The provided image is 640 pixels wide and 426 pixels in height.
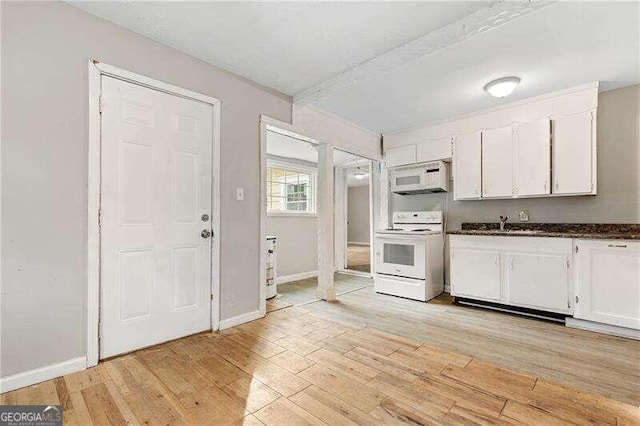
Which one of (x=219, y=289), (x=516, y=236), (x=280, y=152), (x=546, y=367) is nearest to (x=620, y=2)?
(x=516, y=236)

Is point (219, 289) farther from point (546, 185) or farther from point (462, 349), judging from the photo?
point (546, 185)

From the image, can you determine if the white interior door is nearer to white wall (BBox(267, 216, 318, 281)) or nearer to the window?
white wall (BBox(267, 216, 318, 281))

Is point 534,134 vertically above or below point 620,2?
below

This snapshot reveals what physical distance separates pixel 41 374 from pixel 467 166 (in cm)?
438

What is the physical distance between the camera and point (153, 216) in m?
2.34

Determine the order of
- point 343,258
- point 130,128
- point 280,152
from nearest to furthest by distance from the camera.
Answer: point 130,128 → point 280,152 → point 343,258

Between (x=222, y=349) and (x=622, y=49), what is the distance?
3.99m

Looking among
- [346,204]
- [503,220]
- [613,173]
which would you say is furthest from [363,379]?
[346,204]

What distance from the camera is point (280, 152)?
5117 millimetres

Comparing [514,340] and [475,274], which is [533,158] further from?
[514,340]

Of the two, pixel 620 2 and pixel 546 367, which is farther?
pixel 546 367

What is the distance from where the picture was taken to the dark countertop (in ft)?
8.60

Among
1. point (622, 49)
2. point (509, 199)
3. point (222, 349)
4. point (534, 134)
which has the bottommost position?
point (222, 349)

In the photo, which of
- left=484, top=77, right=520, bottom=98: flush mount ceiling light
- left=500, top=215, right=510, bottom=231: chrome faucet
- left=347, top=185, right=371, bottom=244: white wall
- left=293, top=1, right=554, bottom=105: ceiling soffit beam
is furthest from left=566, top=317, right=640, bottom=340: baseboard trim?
left=347, top=185, right=371, bottom=244: white wall
